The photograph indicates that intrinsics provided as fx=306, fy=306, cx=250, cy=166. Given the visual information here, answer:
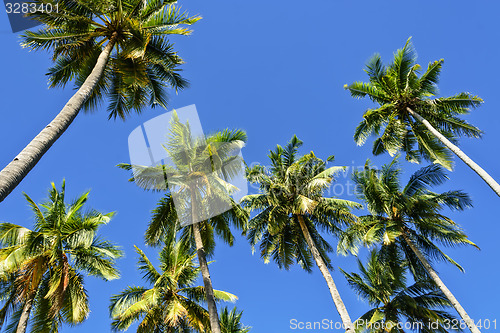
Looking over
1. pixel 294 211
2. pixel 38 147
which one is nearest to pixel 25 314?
pixel 38 147

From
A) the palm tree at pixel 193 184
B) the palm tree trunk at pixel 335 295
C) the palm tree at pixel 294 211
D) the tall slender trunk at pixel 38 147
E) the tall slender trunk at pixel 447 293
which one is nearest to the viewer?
the tall slender trunk at pixel 38 147

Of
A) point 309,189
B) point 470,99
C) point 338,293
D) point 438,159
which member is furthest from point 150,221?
point 470,99

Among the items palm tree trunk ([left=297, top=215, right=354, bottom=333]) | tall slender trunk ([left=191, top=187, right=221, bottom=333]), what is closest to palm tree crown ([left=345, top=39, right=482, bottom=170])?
palm tree trunk ([left=297, top=215, right=354, bottom=333])

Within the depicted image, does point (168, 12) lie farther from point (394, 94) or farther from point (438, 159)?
point (438, 159)

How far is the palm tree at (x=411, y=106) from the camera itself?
1555 centimetres

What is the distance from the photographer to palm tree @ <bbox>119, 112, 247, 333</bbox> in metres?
13.5

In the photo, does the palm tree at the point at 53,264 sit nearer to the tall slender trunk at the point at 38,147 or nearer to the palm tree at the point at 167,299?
the palm tree at the point at 167,299

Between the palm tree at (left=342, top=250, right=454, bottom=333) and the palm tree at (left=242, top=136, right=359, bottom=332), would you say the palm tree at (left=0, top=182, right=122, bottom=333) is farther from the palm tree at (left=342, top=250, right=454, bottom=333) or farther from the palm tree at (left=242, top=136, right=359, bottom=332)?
the palm tree at (left=342, top=250, right=454, bottom=333)

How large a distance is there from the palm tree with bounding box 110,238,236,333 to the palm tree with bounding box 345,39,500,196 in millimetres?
12127

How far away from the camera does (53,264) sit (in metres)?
12.6

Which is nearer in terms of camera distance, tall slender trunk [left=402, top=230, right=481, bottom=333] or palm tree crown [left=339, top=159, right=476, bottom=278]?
tall slender trunk [left=402, top=230, right=481, bottom=333]

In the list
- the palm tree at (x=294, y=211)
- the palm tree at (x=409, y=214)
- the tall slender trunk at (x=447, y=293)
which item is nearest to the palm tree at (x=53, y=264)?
the palm tree at (x=294, y=211)

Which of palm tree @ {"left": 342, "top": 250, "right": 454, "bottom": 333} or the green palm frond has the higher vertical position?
the green palm frond

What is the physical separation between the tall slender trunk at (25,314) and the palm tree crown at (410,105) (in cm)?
1702
